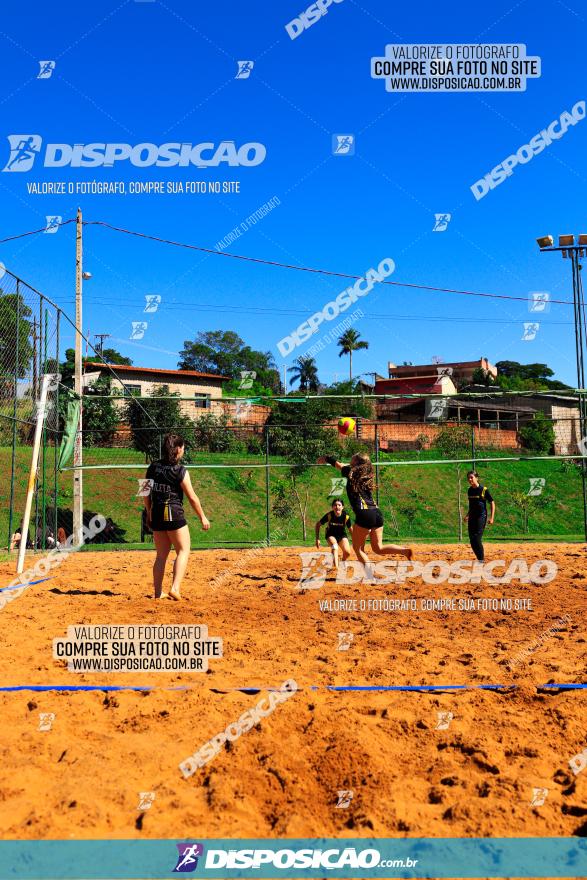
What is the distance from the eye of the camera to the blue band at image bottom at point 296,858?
2818 mm

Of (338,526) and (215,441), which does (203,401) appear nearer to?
(215,441)

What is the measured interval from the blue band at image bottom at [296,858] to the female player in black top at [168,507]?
4.89 m

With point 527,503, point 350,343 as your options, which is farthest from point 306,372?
point 527,503

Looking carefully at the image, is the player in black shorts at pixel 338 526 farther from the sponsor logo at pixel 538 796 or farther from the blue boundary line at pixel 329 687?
the sponsor logo at pixel 538 796

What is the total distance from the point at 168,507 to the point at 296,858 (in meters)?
5.30


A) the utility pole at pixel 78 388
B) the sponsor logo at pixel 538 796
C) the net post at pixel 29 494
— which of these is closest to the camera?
the sponsor logo at pixel 538 796

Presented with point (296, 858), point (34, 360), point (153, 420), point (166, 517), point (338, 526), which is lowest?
point (296, 858)

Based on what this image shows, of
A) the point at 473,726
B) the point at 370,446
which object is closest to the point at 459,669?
the point at 473,726

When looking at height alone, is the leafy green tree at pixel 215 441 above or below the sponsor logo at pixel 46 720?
above

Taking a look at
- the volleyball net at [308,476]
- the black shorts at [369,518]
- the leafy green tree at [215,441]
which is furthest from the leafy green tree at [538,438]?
the black shorts at [369,518]

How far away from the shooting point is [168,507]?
26.0 ft

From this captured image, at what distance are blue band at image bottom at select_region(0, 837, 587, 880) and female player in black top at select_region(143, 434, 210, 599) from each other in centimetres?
489

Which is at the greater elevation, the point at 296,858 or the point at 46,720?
the point at 46,720

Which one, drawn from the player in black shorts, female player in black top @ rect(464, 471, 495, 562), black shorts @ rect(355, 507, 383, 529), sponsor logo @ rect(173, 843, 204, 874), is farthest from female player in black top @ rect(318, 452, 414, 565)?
sponsor logo @ rect(173, 843, 204, 874)
